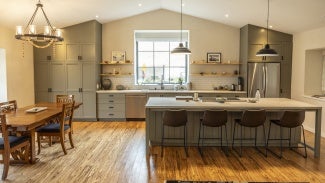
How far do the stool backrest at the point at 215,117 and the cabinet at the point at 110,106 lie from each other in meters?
3.65

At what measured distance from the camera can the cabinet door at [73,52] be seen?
7.35 meters

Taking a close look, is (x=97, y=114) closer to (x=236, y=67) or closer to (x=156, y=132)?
(x=156, y=132)

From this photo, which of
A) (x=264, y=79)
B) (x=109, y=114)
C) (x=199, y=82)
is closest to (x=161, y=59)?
(x=199, y=82)

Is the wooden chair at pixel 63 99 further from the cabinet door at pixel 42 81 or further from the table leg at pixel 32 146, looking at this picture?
the cabinet door at pixel 42 81

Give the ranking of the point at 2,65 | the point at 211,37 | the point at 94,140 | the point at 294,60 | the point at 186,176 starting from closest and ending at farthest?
the point at 186,176 → the point at 94,140 → the point at 2,65 → the point at 294,60 → the point at 211,37

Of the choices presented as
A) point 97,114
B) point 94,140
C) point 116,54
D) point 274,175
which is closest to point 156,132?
point 94,140

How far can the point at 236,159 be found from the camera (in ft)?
14.0

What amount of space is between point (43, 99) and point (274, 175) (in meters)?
6.41

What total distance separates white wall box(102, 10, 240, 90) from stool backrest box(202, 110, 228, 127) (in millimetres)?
3853

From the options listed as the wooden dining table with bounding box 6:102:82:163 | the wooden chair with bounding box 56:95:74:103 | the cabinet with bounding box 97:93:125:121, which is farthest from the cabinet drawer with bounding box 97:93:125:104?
the wooden dining table with bounding box 6:102:82:163

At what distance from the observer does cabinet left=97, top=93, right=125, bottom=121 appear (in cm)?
745

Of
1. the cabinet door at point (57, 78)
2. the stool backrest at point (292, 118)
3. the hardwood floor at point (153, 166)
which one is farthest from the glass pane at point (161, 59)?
the stool backrest at point (292, 118)

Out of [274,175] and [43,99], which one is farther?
[43,99]

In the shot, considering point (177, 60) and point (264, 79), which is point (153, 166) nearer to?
point (264, 79)
